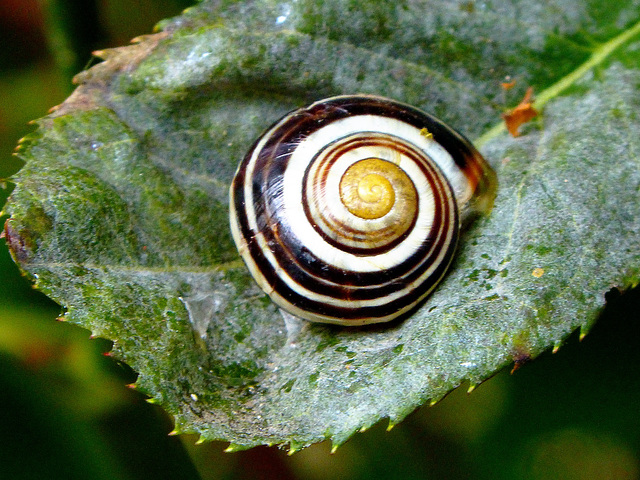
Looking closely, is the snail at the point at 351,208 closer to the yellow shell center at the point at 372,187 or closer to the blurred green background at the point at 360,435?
the yellow shell center at the point at 372,187

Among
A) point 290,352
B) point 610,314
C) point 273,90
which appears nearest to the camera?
point 290,352

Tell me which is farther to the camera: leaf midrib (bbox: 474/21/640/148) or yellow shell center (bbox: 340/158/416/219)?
leaf midrib (bbox: 474/21/640/148)

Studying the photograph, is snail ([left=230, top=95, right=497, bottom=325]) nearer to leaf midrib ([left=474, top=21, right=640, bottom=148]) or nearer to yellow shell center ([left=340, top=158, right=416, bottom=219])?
yellow shell center ([left=340, top=158, right=416, bottom=219])

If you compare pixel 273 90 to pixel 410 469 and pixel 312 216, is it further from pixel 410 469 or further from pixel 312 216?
pixel 410 469

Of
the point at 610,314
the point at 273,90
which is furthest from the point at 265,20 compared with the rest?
the point at 610,314

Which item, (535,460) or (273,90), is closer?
(273,90)

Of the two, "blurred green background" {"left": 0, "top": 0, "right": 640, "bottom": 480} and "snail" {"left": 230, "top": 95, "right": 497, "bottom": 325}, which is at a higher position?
"snail" {"left": 230, "top": 95, "right": 497, "bottom": 325}

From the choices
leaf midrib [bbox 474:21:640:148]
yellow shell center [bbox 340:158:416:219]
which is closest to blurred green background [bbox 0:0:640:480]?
leaf midrib [bbox 474:21:640:148]
